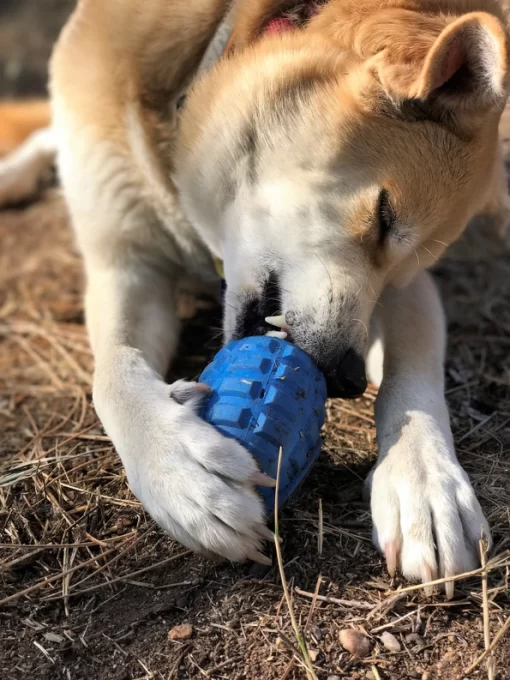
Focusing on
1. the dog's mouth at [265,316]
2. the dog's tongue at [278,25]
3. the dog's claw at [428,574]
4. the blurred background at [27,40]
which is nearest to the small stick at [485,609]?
the dog's claw at [428,574]

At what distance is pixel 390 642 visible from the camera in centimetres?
147

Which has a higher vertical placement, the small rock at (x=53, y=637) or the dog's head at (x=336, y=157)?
the dog's head at (x=336, y=157)

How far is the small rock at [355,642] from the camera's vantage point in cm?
145

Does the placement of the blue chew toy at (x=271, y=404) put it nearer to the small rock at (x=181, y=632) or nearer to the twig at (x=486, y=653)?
the small rock at (x=181, y=632)

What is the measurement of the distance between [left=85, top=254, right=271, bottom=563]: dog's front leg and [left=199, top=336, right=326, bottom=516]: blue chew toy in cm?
4

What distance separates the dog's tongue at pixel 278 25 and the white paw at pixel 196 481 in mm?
1081

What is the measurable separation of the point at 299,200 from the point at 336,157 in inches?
5.9

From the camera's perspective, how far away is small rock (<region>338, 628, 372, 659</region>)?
1445mm

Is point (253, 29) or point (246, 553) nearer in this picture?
point (246, 553)

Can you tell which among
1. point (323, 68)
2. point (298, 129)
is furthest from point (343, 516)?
point (323, 68)

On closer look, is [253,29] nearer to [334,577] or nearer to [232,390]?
[232,390]

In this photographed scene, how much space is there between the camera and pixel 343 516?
5.83ft

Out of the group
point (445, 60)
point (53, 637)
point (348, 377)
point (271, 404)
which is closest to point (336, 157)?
point (445, 60)

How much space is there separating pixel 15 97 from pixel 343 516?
5.86 meters
